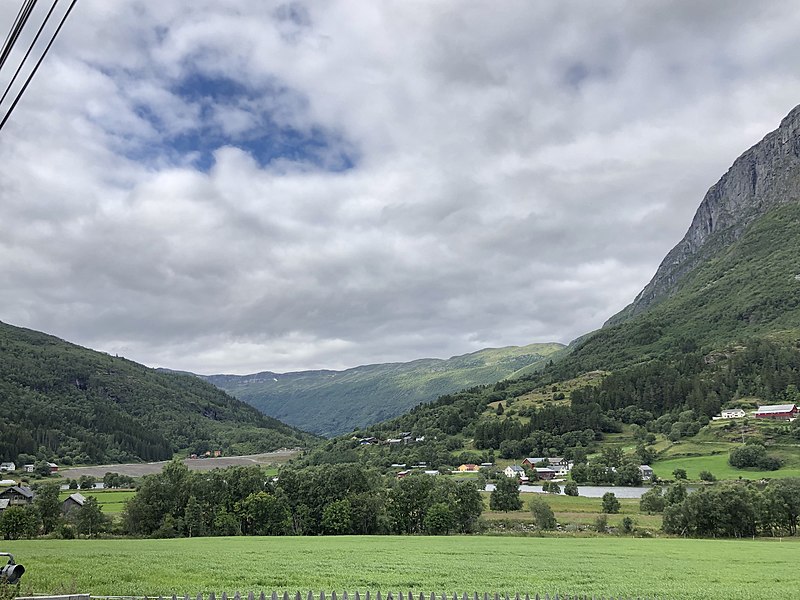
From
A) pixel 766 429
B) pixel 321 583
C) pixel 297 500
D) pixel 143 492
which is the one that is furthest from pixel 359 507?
pixel 766 429

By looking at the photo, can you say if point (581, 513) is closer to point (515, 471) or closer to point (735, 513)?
point (735, 513)

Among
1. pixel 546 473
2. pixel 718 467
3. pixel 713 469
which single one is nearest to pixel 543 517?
pixel 713 469

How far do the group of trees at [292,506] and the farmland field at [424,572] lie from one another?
4086 centimetres

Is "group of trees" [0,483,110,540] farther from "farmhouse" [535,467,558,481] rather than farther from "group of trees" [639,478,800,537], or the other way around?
"farmhouse" [535,467,558,481]

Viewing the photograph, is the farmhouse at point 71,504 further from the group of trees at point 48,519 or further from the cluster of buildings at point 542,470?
the cluster of buildings at point 542,470

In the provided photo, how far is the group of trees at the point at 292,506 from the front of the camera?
292 ft

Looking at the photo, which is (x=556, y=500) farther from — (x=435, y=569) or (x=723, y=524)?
(x=435, y=569)

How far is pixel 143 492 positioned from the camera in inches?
3531

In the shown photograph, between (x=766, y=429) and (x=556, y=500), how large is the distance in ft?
311

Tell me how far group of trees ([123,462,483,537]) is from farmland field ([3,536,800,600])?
1609 inches

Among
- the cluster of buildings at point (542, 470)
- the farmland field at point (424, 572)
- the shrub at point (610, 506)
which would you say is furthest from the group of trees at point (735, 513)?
the cluster of buildings at point (542, 470)

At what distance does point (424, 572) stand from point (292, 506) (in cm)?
6823

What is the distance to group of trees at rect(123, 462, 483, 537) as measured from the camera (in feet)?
292

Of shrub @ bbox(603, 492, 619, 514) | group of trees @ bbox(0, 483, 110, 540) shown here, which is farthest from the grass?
group of trees @ bbox(0, 483, 110, 540)
